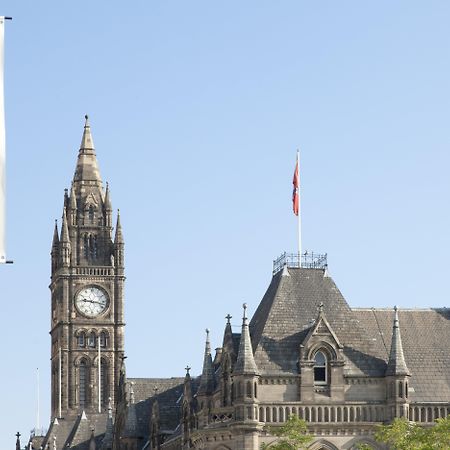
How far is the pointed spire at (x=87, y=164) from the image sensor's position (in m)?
193

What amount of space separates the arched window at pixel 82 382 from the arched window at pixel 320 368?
87417 mm

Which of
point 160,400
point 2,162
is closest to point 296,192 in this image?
point 160,400

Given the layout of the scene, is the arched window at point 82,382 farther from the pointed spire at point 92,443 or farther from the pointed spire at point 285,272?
the pointed spire at point 285,272

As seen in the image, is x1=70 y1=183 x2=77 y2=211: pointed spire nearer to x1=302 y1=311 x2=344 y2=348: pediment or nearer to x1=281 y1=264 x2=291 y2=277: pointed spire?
x1=281 y1=264 x2=291 y2=277: pointed spire

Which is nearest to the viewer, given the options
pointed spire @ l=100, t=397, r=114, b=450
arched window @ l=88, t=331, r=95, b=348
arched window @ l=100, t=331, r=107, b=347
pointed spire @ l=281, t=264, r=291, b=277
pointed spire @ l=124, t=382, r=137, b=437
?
pointed spire @ l=281, t=264, r=291, b=277

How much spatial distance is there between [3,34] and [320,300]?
6114 centimetres

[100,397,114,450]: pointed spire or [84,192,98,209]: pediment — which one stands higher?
[84,192,98,209]: pediment

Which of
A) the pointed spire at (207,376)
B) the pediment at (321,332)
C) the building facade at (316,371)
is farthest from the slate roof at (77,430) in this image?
the pediment at (321,332)

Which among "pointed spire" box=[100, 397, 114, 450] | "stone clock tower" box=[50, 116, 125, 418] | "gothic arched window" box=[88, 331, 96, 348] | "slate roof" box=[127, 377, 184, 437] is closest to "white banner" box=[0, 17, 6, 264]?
"slate roof" box=[127, 377, 184, 437]

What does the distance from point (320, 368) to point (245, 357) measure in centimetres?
495

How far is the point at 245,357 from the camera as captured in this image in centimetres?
9775

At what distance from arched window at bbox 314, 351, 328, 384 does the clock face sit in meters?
89.9

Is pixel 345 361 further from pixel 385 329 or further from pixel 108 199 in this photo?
pixel 108 199

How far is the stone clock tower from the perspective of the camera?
184 m
